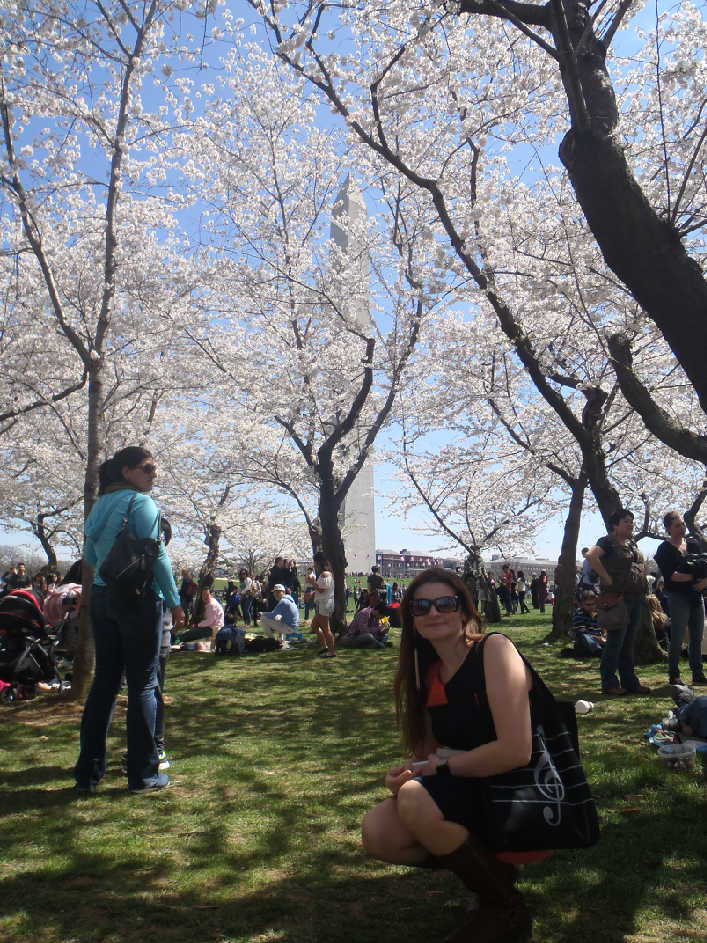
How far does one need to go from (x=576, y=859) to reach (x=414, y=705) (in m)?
1.11

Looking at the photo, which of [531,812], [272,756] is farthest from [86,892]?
[272,756]

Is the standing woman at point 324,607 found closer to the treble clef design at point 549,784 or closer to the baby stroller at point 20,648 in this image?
the baby stroller at point 20,648

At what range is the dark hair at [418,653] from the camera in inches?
102

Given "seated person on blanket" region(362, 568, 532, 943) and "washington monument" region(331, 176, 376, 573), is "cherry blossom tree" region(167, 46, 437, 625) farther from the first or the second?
"seated person on blanket" region(362, 568, 532, 943)

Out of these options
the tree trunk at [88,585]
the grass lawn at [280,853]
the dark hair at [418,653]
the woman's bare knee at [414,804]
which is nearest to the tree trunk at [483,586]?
the tree trunk at [88,585]

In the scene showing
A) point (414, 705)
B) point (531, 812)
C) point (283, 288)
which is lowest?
point (531, 812)

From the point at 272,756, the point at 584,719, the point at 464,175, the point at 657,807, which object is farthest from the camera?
the point at 464,175

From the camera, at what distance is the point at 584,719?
228 inches

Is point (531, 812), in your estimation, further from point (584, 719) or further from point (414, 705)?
point (584, 719)

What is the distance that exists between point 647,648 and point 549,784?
8200 millimetres

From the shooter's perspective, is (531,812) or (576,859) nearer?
(531,812)

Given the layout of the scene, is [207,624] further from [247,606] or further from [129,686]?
[247,606]

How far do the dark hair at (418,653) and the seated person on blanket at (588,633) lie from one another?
317 inches

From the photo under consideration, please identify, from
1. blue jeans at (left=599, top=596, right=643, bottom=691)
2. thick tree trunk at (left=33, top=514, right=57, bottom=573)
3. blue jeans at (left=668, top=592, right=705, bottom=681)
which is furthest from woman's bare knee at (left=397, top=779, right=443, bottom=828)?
thick tree trunk at (left=33, top=514, right=57, bottom=573)
